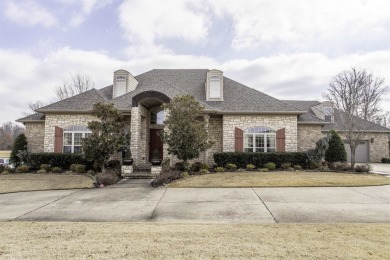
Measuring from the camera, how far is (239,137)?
52.8ft

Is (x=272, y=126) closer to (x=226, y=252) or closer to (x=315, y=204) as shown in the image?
(x=315, y=204)

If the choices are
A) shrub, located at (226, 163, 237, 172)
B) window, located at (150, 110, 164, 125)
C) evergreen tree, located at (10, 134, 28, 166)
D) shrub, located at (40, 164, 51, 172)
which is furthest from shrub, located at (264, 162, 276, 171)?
evergreen tree, located at (10, 134, 28, 166)

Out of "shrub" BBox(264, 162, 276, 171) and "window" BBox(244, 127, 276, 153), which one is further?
"window" BBox(244, 127, 276, 153)

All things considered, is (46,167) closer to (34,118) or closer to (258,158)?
(34,118)

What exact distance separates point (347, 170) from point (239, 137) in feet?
21.2

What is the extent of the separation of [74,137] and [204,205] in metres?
12.0

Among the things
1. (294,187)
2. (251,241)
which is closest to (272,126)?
(294,187)

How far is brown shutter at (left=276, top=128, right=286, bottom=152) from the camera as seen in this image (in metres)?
16.0

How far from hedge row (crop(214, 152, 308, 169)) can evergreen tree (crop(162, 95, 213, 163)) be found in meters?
2.09

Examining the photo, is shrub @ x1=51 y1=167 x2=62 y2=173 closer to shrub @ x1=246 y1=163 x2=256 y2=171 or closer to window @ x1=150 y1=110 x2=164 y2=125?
window @ x1=150 y1=110 x2=164 y2=125

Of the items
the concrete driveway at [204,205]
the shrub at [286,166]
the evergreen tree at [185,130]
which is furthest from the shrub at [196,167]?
the shrub at [286,166]

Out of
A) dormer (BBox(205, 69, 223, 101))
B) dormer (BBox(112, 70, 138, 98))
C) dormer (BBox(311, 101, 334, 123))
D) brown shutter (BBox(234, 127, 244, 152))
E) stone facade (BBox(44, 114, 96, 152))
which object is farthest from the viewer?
dormer (BBox(311, 101, 334, 123))

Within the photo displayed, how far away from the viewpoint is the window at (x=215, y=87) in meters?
17.6

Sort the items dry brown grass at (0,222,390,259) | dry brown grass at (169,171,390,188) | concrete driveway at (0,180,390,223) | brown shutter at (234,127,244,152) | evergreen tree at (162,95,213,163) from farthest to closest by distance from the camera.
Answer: brown shutter at (234,127,244,152) → evergreen tree at (162,95,213,163) → dry brown grass at (169,171,390,188) → concrete driveway at (0,180,390,223) → dry brown grass at (0,222,390,259)
